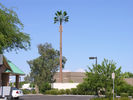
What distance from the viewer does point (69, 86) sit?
55.8 m

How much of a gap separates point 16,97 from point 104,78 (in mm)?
10233

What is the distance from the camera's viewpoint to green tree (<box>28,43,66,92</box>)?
66.5 meters

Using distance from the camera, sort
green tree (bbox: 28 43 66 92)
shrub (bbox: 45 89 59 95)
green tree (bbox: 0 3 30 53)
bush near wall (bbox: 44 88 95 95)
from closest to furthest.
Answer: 1. green tree (bbox: 0 3 30 53)
2. bush near wall (bbox: 44 88 95 95)
3. shrub (bbox: 45 89 59 95)
4. green tree (bbox: 28 43 66 92)

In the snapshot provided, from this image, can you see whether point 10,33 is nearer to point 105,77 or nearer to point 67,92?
point 105,77

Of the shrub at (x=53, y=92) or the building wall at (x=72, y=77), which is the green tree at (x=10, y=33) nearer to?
the shrub at (x=53, y=92)

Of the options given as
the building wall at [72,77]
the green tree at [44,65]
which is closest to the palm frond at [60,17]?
the green tree at [44,65]

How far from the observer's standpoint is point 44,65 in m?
66.9

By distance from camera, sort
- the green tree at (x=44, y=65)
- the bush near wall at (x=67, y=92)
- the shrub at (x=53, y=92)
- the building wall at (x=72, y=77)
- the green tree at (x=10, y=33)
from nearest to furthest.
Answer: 1. the green tree at (x=10, y=33)
2. the bush near wall at (x=67, y=92)
3. the shrub at (x=53, y=92)
4. the green tree at (x=44, y=65)
5. the building wall at (x=72, y=77)

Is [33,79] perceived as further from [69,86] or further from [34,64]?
[69,86]

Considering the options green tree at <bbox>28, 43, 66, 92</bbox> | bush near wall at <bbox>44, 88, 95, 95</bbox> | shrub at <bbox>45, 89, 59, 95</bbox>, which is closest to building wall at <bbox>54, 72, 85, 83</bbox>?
green tree at <bbox>28, 43, 66, 92</bbox>

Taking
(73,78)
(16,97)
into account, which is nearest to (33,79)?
(73,78)

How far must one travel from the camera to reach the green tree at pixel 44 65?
66.5 metres

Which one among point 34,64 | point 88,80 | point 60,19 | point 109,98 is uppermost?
point 60,19

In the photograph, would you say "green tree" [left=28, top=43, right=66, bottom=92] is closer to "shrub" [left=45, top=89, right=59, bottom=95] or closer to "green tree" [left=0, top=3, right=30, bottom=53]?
"shrub" [left=45, top=89, right=59, bottom=95]
